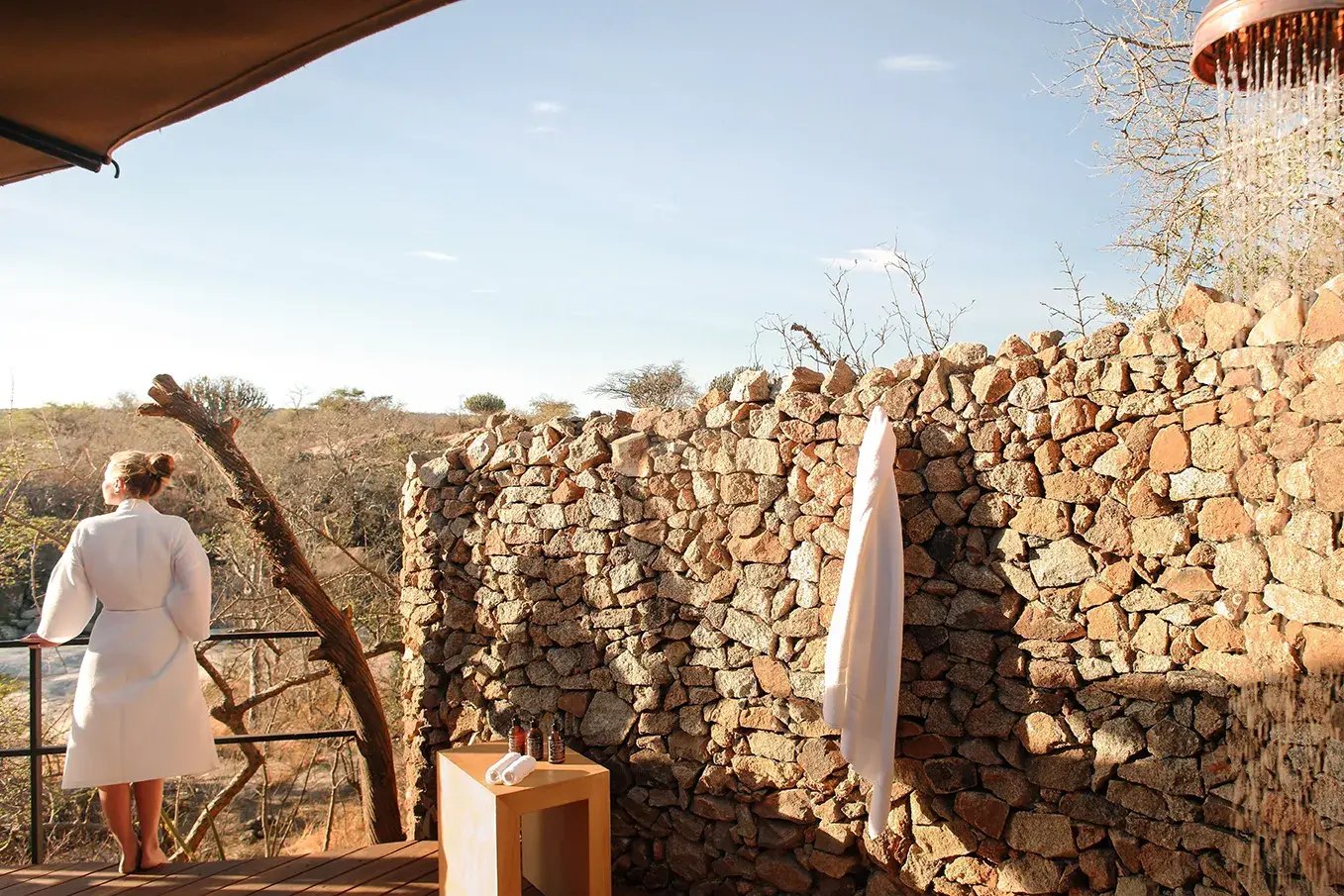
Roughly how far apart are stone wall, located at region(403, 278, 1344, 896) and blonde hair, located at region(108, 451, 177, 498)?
1.17 meters

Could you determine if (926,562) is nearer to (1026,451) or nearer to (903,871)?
(1026,451)

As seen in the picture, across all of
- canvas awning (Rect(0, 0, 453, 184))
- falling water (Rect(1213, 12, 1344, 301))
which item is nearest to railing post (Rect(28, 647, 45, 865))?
canvas awning (Rect(0, 0, 453, 184))

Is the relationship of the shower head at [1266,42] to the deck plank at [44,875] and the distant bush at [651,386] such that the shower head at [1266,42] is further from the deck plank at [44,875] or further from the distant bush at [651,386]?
the distant bush at [651,386]

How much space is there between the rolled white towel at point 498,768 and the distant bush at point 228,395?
10.4 m

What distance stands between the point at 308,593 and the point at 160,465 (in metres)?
1.35

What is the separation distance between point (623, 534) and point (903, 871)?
162 cm

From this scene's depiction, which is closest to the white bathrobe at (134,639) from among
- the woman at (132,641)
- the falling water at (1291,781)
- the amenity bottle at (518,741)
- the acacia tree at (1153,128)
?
the woman at (132,641)

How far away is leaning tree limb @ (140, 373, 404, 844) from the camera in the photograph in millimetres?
4602

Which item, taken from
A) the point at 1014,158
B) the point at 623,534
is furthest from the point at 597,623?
the point at 1014,158

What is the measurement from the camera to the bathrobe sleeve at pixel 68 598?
3.44 metres

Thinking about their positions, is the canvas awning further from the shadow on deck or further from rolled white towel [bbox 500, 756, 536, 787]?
the shadow on deck

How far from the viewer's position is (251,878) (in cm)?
365

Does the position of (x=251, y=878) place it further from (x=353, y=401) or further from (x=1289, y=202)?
(x=353, y=401)

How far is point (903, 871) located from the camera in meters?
3.22
